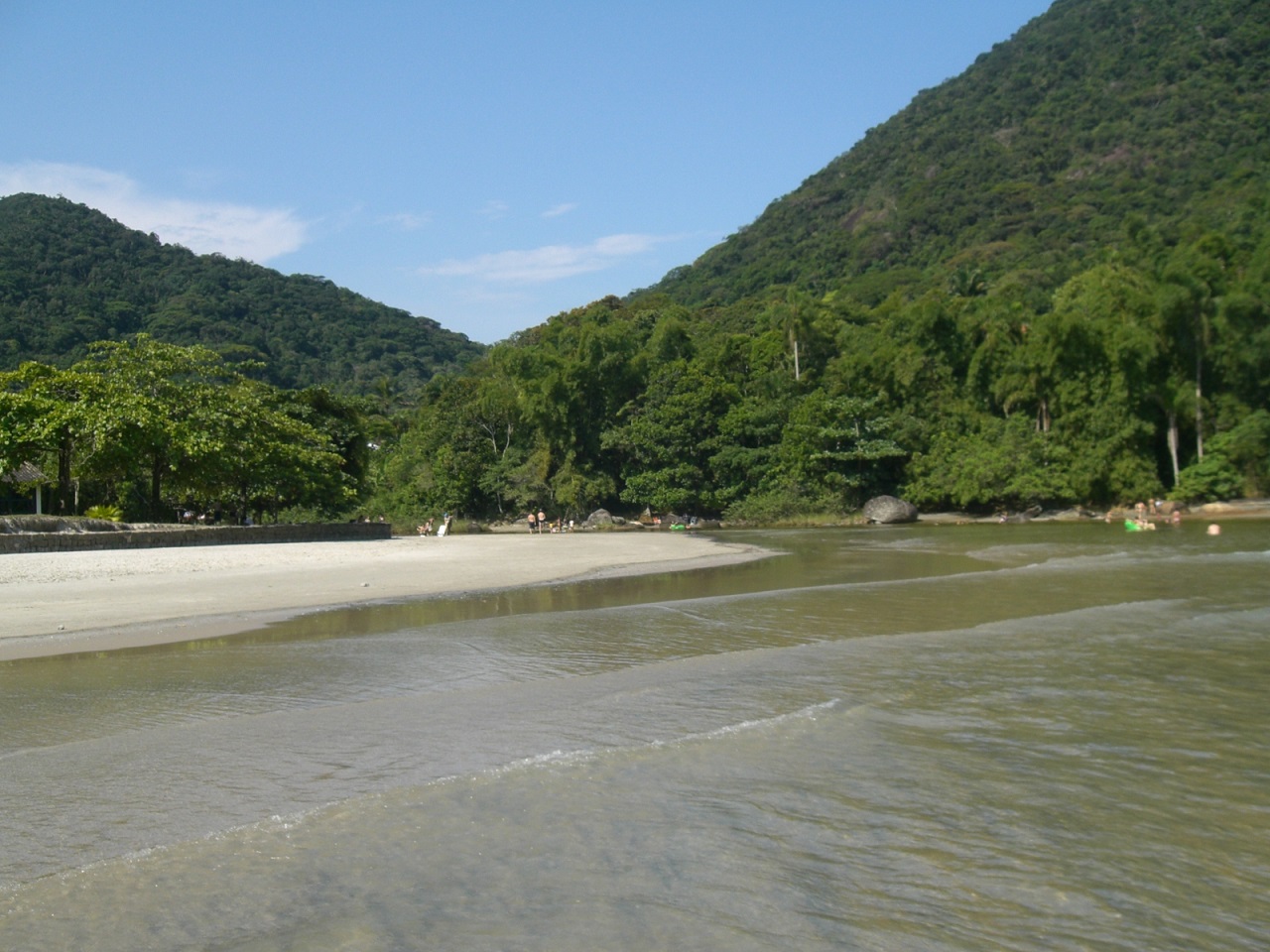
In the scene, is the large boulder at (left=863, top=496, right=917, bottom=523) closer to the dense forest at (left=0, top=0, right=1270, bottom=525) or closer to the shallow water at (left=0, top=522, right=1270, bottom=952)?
the dense forest at (left=0, top=0, right=1270, bottom=525)

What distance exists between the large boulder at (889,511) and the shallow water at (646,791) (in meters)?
33.9

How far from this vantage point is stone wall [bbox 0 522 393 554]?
70.7 feet

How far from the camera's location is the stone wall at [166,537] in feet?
70.7

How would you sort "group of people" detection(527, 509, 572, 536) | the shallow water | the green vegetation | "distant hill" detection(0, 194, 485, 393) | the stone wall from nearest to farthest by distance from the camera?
the shallow water → the stone wall → the green vegetation → "group of people" detection(527, 509, 572, 536) → "distant hill" detection(0, 194, 485, 393)

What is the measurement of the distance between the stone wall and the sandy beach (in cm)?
91

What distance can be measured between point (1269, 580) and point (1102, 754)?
13.0 metres

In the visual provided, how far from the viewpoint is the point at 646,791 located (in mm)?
5938

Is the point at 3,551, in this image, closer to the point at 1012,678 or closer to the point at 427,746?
the point at 427,746

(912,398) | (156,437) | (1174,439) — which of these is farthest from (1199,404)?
(156,437)

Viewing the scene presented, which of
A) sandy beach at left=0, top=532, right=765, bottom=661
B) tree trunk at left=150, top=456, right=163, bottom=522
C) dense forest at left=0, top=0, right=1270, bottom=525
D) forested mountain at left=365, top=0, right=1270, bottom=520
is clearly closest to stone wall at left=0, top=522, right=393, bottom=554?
sandy beach at left=0, top=532, right=765, bottom=661

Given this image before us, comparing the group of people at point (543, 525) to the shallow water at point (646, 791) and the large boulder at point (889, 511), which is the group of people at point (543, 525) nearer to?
the large boulder at point (889, 511)

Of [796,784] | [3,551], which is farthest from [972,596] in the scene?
[3,551]

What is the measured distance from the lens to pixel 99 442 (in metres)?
26.4

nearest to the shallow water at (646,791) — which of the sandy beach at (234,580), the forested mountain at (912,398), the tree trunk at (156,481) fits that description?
the sandy beach at (234,580)
